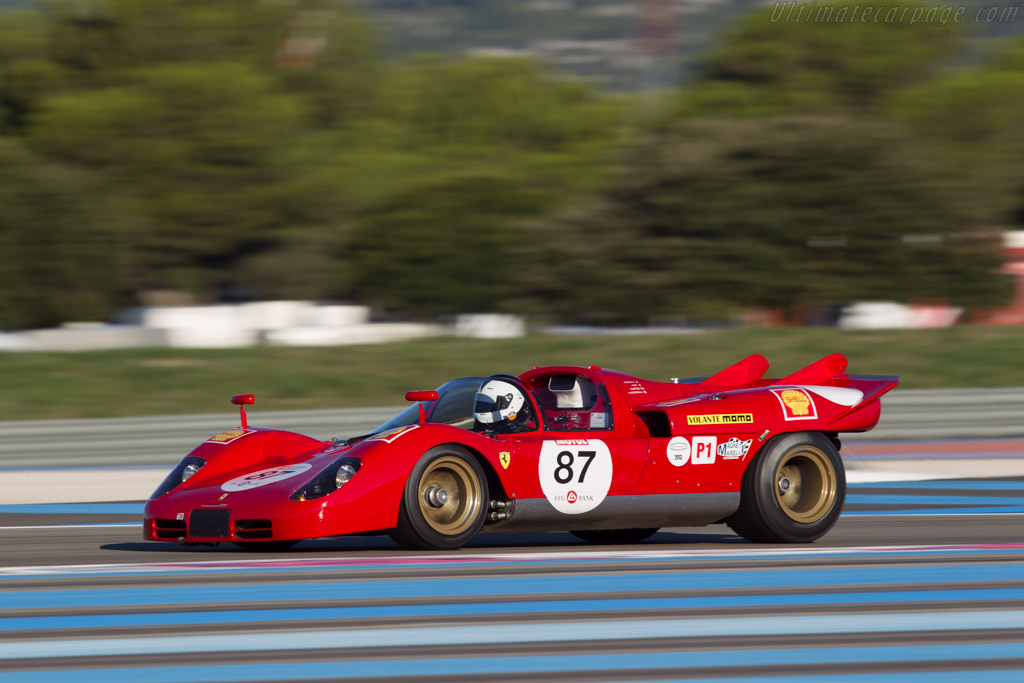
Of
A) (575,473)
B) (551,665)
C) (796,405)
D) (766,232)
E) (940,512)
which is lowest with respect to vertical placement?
(551,665)

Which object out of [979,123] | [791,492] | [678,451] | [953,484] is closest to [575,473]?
[678,451]

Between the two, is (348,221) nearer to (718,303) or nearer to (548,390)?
(718,303)

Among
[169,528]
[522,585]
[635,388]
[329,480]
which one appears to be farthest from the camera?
[635,388]

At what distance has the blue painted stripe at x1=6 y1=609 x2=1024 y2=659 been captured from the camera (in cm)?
484

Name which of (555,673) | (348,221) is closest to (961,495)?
(555,673)

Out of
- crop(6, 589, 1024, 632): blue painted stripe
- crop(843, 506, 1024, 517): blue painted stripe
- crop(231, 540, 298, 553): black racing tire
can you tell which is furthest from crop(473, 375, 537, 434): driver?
crop(843, 506, 1024, 517): blue painted stripe

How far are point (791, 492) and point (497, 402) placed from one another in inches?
71.4

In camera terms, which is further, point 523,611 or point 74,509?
point 74,509

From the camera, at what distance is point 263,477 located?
24.5 ft

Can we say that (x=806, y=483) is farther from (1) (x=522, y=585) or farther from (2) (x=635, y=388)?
(1) (x=522, y=585)

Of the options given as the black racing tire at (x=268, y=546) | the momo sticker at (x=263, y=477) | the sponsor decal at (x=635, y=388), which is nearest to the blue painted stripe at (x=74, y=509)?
the black racing tire at (x=268, y=546)

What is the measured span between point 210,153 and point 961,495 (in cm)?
3620

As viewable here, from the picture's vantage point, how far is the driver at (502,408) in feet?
25.6

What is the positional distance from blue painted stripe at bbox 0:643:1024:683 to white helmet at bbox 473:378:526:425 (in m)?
3.23
